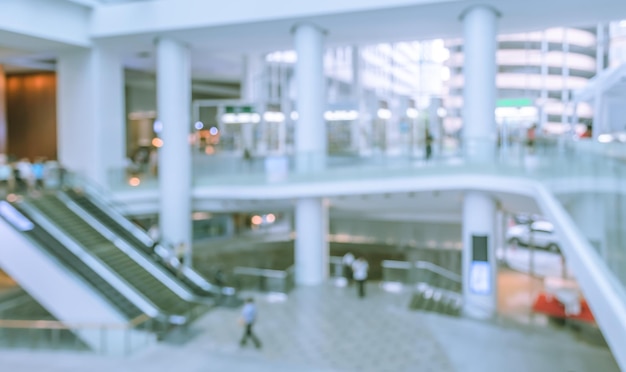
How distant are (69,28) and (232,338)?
11324 mm

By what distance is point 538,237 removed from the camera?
81.1ft

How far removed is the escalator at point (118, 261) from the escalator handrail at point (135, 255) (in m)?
0.03

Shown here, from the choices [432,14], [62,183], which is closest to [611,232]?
[432,14]

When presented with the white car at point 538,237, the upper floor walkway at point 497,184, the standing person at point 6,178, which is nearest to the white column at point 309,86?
the upper floor walkway at point 497,184

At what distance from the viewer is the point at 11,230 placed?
11.9 meters

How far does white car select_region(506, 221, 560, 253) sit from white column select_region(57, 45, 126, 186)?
17414 millimetres

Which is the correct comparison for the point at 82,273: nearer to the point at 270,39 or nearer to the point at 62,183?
the point at 62,183

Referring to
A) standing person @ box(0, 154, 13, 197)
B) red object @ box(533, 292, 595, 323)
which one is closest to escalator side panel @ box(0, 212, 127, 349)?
standing person @ box(0, 154, 13, 197)

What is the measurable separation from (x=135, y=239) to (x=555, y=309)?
1129cm

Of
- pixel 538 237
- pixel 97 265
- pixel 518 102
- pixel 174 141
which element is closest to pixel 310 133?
pixel 174 141

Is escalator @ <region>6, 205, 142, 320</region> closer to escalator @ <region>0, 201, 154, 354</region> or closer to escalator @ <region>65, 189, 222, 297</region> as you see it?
escalator @ <region>0, 201, 154, 354</region>

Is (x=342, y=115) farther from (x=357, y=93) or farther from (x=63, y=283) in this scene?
(x=63, y=283)

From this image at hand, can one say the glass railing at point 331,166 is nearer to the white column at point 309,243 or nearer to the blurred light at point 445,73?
the white column at point 309,243

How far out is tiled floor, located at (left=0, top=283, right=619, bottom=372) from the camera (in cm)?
945
